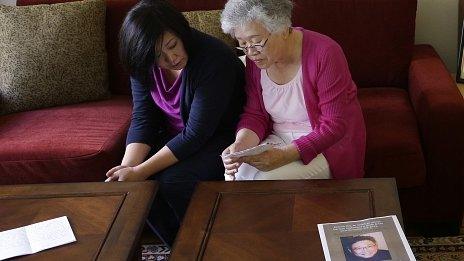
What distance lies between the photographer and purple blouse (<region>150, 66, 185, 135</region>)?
6.28 ft

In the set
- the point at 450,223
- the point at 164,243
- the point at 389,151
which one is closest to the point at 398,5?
the point at 389,151

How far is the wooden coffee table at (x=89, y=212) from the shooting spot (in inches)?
53.3

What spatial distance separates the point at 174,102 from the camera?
1938mm

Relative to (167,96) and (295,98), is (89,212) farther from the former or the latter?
(295,98)

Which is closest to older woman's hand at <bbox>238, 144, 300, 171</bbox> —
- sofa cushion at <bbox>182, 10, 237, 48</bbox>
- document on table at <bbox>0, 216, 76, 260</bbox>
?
document on table at <bbox>0, 216, 76, 260</bbox>

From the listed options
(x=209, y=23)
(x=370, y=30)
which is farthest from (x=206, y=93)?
(x=370, y=30)

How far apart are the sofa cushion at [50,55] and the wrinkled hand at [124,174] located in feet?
2.41

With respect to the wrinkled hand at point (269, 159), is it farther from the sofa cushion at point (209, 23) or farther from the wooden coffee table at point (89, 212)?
the sofa cushion at point (209, 23)

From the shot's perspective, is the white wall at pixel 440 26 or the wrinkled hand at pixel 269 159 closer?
the wrinkled hand at pixel 269 159

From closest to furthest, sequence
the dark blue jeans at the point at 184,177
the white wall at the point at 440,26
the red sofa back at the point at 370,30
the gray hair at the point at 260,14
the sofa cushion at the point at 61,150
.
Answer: the gray hair at the point at 260,14
the dark blue jeans at the point at 184,177
the sofa cushion at the point at 61,150
the red sofa back at the point at 370,30
the white wall at the point at 440,26

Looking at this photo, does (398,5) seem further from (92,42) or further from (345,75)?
(92,42)

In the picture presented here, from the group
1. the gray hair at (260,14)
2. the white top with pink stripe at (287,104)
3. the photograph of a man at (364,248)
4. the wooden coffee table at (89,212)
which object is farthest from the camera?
the white top with pink stripe at (287,104)

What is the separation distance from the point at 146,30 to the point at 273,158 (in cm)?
51

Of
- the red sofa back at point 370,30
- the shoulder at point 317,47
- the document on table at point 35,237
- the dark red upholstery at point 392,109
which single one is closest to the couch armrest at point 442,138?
the dark red upholstery at point 392,109
